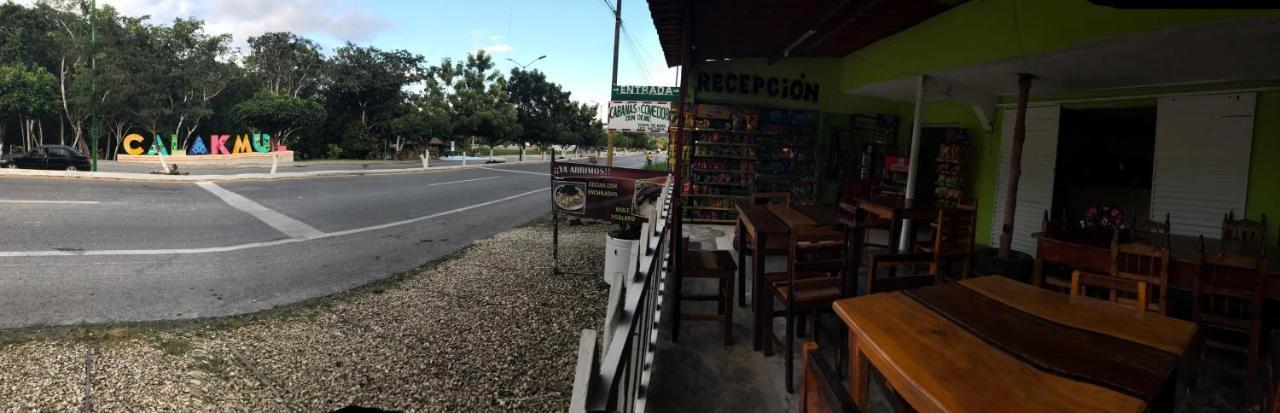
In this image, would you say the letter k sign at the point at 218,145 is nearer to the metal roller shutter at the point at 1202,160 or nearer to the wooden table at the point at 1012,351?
the wooden table at the point at 1012,351

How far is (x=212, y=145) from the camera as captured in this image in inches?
1006

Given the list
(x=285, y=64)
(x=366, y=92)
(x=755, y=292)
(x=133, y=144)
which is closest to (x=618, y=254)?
(x=755, y=292)

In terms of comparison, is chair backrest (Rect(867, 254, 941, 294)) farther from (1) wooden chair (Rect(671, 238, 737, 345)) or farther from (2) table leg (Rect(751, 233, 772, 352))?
(1) wooden chair (Rect(671, 238, 737, 345))

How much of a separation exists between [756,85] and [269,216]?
9047 millimetres

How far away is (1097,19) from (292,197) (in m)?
14.7

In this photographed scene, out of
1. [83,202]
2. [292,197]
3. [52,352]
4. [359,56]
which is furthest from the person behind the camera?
[359,56]

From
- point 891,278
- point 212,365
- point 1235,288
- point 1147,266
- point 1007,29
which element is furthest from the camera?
point 1007,29

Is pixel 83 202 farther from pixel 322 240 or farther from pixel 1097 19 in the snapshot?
pixel 1097 19

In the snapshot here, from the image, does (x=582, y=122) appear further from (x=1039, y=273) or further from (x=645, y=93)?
(x=1039, y=273)

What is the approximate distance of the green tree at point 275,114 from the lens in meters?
26.5

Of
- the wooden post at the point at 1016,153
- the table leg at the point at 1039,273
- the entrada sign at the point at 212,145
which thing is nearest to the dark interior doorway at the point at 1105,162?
the wooden post at the point at 1016,153

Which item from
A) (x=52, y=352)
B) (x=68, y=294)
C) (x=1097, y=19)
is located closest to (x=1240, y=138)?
(x=1097, y=19)

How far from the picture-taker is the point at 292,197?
12969mm

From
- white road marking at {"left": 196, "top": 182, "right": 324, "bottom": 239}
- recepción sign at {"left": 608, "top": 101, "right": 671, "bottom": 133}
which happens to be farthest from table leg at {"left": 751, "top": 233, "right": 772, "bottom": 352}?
white road marking at {"left": 196, "top": 182, "right": 324, "bottom": 239}
